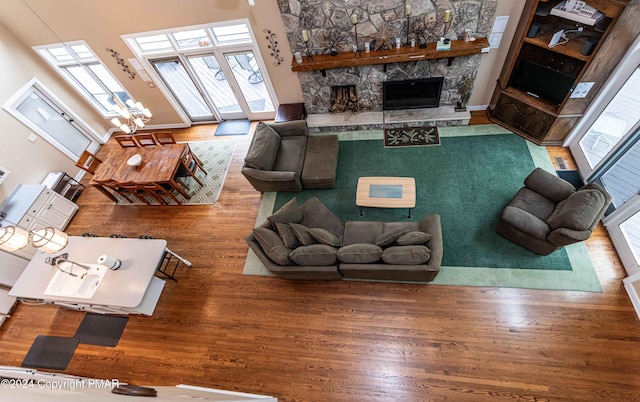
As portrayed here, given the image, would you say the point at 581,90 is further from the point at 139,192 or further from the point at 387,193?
the point at 139,192

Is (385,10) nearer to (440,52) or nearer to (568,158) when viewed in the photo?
(440,52)

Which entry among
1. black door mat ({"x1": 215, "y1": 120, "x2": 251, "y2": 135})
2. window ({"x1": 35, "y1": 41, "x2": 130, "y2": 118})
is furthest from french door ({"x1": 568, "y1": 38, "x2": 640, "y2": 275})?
window ({"x1": 35, "y1": 41, "x2": 130, "y2": 118})

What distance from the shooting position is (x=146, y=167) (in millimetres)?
5445

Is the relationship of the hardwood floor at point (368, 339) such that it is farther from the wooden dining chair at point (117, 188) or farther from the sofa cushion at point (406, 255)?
the wooden dining chair at point (117, 188)

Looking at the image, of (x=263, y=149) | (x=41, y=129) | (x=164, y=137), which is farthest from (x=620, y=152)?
(x=41, y=129)

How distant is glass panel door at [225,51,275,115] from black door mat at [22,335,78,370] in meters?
5.21

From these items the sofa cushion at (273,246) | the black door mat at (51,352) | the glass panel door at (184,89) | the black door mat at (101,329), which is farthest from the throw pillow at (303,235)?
the glass panel door at (184,89)

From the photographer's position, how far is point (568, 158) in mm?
4914

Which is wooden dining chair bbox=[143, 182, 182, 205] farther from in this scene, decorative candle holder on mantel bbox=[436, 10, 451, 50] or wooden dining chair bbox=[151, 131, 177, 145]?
decorative candle holder on mantel bbox=[436, 10, 451, 50]

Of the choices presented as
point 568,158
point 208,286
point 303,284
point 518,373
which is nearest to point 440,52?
point 568,158

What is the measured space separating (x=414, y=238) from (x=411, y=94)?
338 cm

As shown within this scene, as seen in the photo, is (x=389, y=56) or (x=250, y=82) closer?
(x=389, y=56)

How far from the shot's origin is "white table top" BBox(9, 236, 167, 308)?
12.5ft

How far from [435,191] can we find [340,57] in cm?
285
